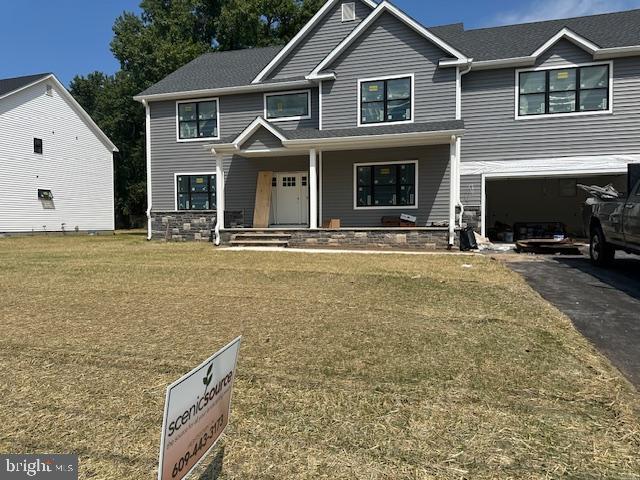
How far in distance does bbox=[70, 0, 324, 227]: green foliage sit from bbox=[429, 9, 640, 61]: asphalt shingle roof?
18.4 meters

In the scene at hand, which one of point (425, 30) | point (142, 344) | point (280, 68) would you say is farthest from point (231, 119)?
point (142, 344)

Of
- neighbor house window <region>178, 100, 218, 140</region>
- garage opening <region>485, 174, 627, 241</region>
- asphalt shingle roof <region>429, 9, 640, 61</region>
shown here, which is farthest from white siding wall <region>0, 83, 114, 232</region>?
garage opening <region>485, 174, 627, 241</region>

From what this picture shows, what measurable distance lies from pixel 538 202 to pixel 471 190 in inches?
223

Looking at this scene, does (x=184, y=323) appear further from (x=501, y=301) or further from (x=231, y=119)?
(x=231, y=119)

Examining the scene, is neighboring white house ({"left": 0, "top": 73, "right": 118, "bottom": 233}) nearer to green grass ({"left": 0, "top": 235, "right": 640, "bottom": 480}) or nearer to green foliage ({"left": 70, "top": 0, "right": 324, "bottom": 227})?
green foliage ({"left": 70, "top": 0, "right": 324, "bottom": 227})

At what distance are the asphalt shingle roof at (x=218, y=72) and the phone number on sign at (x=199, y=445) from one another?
53.5ft

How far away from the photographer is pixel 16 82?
78.1 ft

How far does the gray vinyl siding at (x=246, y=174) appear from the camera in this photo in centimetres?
1659

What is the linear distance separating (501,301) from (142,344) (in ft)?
15.2

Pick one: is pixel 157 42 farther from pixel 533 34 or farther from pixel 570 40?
pixel 570 40

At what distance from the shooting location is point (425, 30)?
1430 cm

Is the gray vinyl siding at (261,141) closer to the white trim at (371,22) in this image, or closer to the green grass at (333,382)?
the white trim at (371,22)

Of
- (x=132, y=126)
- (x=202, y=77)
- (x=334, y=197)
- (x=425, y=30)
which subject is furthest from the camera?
(x=132, y=126)

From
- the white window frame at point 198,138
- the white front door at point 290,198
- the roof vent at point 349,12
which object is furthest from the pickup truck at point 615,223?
the white window frame at point 198,138
